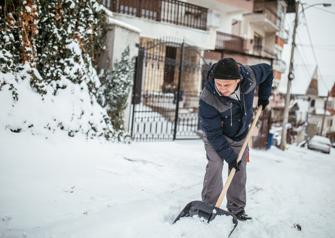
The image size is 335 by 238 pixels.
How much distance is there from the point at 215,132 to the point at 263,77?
931mm

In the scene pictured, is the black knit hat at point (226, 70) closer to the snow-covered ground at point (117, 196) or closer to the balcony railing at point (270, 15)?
the snow-covered ground at point (117, 196)

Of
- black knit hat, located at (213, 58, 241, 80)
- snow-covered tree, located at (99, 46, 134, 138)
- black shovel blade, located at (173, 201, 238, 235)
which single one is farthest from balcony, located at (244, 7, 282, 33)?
black shovel blade, located at (173, 201, 238, 235)

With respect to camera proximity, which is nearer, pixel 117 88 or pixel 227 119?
pixel 227 119

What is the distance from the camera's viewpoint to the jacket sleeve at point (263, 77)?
8.91ft

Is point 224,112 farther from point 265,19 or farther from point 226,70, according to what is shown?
point 265,19

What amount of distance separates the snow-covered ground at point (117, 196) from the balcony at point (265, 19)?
1879cm

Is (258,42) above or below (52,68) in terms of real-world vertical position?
above

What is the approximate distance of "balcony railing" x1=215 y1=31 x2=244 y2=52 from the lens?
16.7 meters

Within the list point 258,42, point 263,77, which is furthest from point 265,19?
point 263,77

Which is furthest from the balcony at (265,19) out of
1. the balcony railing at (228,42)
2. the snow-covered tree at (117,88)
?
the snow-covered tree at (117,88)

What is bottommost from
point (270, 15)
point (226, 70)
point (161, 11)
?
point (226, 70)

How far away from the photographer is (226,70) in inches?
87.6

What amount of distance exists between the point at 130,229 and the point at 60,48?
3473mm

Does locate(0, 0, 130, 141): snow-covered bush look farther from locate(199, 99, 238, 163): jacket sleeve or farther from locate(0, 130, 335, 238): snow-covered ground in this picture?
locate(199, 99, 238, 163): jacket sleeve
